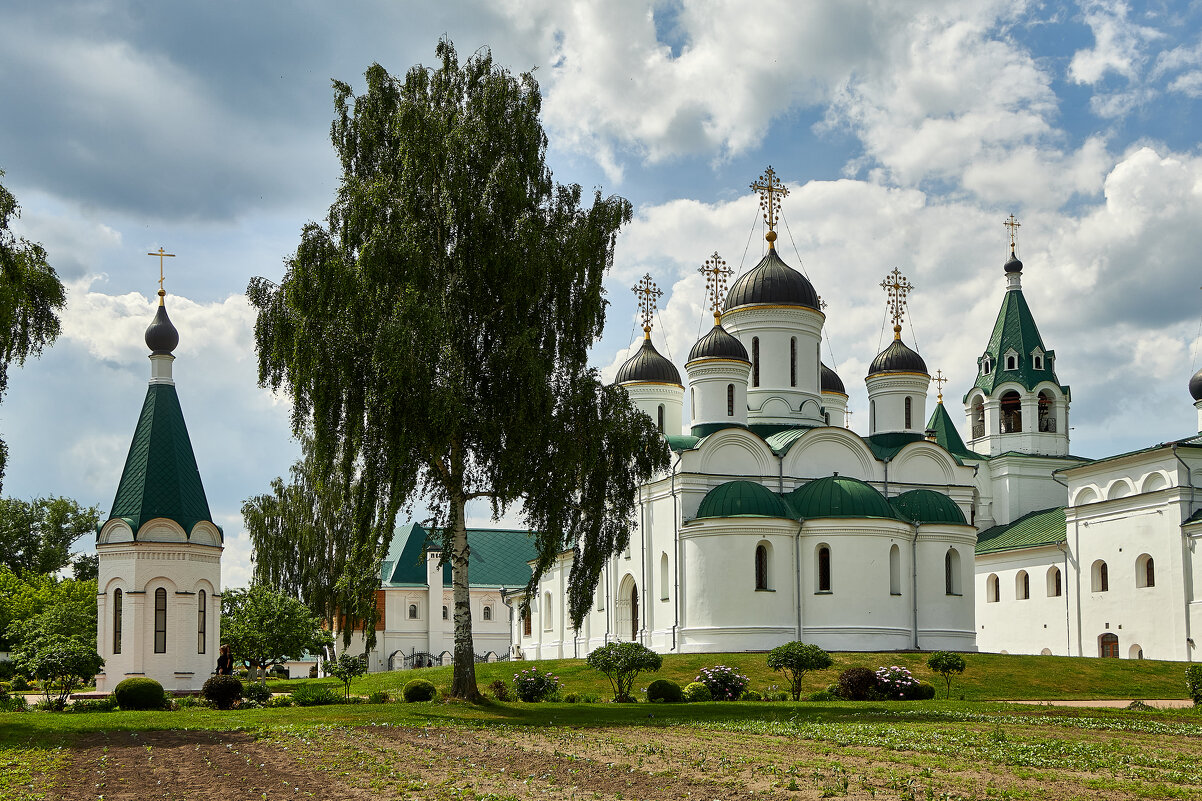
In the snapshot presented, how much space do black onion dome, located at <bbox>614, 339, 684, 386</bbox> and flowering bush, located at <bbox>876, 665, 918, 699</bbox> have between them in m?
23.4

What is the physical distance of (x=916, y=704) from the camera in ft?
79.4

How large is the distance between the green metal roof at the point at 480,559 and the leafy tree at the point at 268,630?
26.0m

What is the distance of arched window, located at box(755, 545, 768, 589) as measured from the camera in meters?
39.2

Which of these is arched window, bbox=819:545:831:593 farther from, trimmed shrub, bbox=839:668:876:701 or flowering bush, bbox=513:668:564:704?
flowering bush, bbox=513:668:564:704

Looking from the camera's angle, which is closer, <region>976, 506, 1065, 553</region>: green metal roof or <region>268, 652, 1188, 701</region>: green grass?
<region>268, 652, 1188, 701</region>: green grass

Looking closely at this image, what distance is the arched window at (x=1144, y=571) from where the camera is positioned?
43.2m

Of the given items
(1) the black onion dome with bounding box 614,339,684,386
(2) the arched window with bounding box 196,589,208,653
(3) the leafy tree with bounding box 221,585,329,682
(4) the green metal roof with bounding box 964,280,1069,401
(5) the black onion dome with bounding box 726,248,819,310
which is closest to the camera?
(2) the arched window with bounding box 196,589,208,653

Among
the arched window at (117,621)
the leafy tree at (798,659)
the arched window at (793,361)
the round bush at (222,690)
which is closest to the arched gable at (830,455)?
the arched window at (793,361)

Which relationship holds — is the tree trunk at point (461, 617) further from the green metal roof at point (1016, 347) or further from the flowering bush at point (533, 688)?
the green metal roof at point (1016, 347)

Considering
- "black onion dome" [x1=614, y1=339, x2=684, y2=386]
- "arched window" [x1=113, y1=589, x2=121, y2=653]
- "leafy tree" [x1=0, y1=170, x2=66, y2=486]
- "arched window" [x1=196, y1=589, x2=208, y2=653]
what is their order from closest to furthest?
1. "leafy tree" [x1=0, y1=170, x2=66, y2=486]
2. "arched window" [x1=113, y1=589, x2=121, y2=653]
3. "arched window" [x1=196, y1=589, x2=208, y2=653]
4. "black onion dome" [x1=614, y1=339, x2=684, y2=386]

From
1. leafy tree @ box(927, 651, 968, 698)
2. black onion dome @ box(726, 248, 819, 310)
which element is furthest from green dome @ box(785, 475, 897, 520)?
leafy tree @ box(927, 651, 968, 698)

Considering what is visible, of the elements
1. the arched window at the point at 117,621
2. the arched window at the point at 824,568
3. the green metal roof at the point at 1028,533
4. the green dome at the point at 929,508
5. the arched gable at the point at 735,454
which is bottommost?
the arched window at the point at 117,621

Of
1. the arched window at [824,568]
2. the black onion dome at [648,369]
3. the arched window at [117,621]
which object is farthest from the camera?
the black onion dome at [648,369]

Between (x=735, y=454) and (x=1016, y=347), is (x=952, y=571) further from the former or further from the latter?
(x=1016, y=347)
